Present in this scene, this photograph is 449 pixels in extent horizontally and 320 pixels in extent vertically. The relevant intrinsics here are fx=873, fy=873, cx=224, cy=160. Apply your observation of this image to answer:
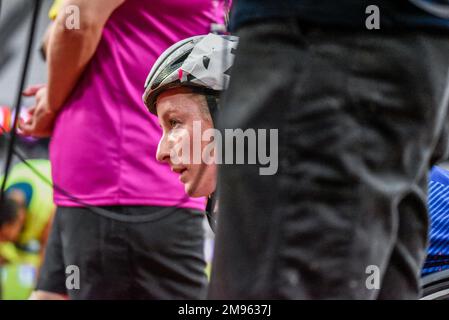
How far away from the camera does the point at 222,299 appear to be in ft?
2.83

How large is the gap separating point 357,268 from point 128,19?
113 cm

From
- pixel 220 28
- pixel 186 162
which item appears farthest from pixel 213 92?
pixel 220 28

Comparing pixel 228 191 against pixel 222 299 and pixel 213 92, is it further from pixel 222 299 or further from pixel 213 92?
pixel 213 92

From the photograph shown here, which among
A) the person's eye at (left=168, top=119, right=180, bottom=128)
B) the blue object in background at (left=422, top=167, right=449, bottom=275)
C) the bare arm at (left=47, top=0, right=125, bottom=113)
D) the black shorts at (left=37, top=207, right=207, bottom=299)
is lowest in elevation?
the black shorts at (left=37, top=207, right=207, bottom=299)

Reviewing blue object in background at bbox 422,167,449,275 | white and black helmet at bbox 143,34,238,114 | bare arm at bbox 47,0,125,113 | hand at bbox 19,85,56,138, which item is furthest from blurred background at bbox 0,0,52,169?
blue object in background at bbox 422,167,449,275

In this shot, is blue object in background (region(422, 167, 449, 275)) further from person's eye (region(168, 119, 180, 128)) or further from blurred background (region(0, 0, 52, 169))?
blurred background (region(0, 0, 52, 169))

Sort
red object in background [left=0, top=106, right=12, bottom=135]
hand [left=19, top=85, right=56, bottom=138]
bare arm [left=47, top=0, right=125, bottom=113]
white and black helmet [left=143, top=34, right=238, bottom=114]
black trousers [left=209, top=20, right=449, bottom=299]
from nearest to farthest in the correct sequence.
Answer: black trousers [left=209, top=20, right=449, bottom=299] < white and black helmet [left=143, top=34, right=238, bottom=114] < bare arm [left=47, top=0, right=125, bottom=113] < hand [left=19, top=85, right=56, bottom=138] < red object in background [left=0, top=106, right=12, bottom=135]

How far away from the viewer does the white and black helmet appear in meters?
1.44

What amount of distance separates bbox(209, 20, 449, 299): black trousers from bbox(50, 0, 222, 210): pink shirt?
3.28ft

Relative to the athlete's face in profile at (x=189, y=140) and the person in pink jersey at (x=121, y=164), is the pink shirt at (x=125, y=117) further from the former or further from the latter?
the athlete's face in profile at (x=189, y=140)

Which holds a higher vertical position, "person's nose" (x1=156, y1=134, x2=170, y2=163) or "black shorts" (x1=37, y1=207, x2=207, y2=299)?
"person's nose" (x1=156, y1=134, x2=170, y2=163)

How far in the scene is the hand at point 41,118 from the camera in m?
1.96

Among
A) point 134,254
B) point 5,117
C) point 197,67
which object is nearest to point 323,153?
point 197,67

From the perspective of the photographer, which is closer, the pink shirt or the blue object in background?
the blue object in background
